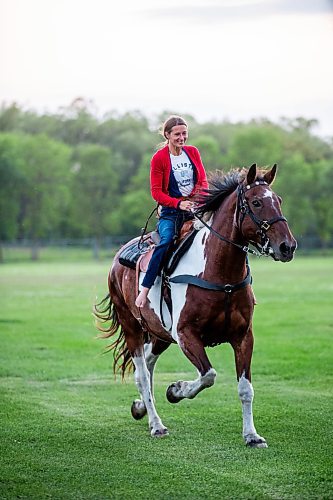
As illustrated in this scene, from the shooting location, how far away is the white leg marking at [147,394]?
9391 millimetres

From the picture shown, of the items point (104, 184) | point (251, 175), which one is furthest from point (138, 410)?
point (104, 184)

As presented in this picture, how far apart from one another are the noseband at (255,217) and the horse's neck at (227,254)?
133mm

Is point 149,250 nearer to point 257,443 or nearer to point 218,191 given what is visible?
point 218,191

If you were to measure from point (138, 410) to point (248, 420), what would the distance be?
1729 mm

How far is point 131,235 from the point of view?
313ft

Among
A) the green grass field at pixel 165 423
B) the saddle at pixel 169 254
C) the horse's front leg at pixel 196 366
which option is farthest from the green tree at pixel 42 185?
the horse's front leg at pixel 196 366

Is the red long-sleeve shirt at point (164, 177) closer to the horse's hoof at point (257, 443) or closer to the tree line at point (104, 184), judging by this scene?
the horse's hoof at point (257, 443)

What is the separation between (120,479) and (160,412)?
3232 millimetres

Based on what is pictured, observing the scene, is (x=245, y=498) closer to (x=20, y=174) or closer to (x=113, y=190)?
(x=20, y=174)

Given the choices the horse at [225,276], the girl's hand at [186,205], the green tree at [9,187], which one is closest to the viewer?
the horse at [225,276]

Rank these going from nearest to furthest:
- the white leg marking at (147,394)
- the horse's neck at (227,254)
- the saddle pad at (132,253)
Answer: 1. the horse's neck at (227,254)
2. the white leg marking at (147,394)
3. the saddle pad at (132,253)

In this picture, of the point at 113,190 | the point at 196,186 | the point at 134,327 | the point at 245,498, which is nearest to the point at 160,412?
the point at 134,327

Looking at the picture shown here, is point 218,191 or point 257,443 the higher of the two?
point 218,191

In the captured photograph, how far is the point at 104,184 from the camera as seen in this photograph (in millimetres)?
96625
